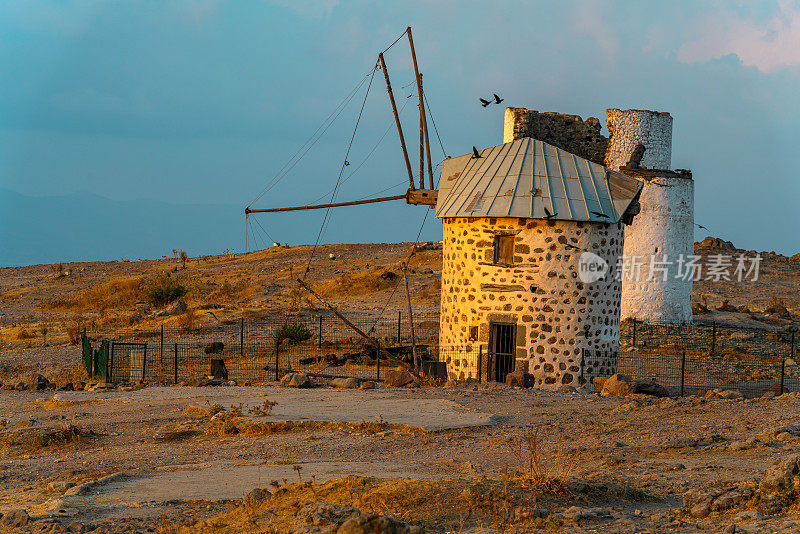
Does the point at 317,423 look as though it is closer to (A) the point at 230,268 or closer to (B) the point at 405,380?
(B) the point at 405,380

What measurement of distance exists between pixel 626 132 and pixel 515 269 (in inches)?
540

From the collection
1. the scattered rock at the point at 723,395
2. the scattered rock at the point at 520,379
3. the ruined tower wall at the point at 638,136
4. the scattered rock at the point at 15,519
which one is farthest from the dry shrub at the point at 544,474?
the ruined tower wall at the point at 638,136

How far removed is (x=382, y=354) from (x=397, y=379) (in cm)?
564

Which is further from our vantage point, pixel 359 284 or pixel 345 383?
pixel 359 284

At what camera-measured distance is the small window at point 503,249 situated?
20250mm

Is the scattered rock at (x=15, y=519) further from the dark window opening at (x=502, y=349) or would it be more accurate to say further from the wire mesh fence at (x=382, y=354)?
the dark window opening at (x=502, y=349)

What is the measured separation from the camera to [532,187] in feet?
67.6

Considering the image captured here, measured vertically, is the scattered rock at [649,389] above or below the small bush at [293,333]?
below

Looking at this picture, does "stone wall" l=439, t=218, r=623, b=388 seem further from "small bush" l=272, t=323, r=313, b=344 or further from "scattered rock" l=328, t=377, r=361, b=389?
"small bush" l=272, t=323, r=313, b=344

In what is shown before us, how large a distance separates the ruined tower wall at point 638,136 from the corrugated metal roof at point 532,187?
10.1 meters

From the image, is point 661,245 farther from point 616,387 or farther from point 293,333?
point 616,387

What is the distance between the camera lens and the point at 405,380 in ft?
64.5

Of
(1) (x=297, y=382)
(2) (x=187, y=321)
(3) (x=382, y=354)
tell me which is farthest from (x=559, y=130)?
(2) (x=187, y=321)

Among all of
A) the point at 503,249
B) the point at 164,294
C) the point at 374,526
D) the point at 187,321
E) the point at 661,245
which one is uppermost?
the point at 661,245
